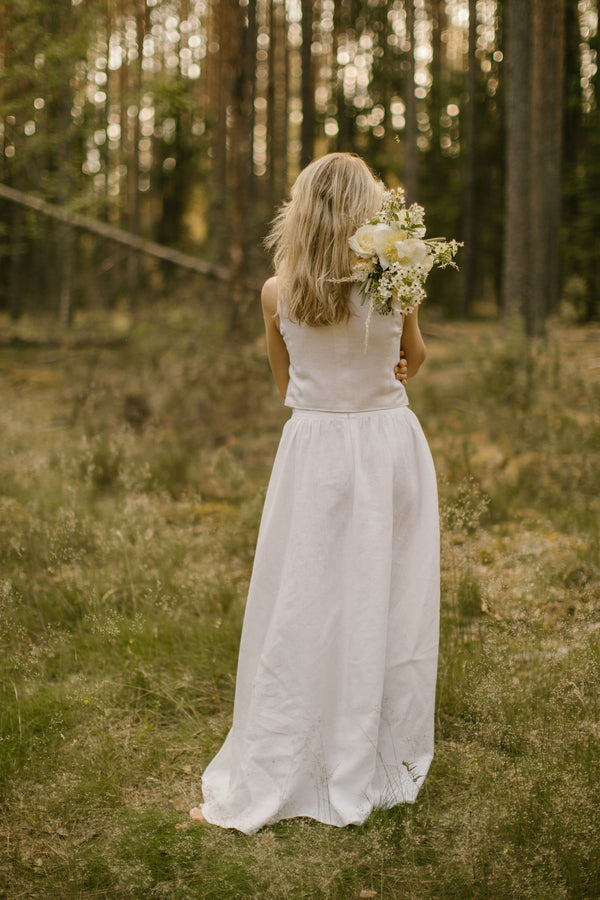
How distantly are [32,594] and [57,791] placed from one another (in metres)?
1.54

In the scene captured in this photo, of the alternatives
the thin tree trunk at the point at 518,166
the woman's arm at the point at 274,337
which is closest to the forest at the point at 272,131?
the thin tree trunk at the point at 518,166

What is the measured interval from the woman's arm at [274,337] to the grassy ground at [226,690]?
4.04 ft

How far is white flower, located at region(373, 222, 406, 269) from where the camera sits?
2.47m

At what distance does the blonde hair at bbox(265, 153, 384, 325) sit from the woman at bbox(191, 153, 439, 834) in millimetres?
14

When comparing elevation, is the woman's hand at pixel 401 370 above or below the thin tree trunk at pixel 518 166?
below

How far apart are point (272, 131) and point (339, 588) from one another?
21220 millimetres

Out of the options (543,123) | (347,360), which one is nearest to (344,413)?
(347,360)

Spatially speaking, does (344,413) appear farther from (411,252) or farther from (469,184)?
(469,184)

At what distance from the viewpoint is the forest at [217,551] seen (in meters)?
2.47

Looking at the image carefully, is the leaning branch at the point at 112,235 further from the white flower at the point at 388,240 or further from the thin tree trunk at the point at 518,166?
the white flower at the point at 388,240

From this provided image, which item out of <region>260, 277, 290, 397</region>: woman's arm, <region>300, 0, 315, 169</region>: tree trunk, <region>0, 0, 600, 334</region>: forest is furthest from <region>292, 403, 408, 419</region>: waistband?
<region>300, 0, 315, 169</region>: tree trunk

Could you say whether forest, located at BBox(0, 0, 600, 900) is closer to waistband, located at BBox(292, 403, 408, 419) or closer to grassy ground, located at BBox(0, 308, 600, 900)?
grassy ground, located at BBox(0, 308, 600, 900)

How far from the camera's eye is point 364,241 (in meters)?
2.49

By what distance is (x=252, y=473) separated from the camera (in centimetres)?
699
